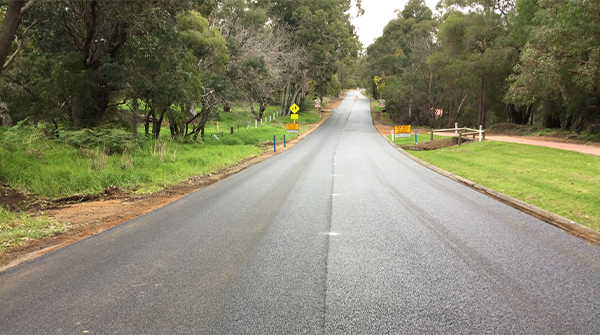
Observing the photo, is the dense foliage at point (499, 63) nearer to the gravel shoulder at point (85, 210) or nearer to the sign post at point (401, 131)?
the sign post at point (401, 131)

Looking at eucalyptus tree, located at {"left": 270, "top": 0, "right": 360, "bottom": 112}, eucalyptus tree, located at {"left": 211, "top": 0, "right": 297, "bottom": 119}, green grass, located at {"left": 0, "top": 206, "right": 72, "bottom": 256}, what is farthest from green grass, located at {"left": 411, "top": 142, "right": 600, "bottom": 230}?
eucalyptus tree, located at {"left": 270, "top": 0, "right": 360, "bottom": 112}

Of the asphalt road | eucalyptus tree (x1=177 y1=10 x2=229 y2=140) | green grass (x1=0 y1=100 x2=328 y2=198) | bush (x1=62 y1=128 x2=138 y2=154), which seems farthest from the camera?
eucalyptus tree (x1=177 y1=10 x2=229 y2=140)

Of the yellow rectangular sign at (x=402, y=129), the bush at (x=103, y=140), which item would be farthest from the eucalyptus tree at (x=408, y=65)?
the bush at (x=103, y=140)

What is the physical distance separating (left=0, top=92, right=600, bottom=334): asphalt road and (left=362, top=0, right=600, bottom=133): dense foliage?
57.8 ft

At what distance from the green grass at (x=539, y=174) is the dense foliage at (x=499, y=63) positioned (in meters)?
5.94

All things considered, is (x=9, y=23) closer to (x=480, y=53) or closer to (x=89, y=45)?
(x=89, y=45)

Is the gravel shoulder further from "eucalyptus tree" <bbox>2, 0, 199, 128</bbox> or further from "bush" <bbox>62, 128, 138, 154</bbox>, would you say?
"eucalyptus tree" <bbox>2, 0, 199, 128</bbox>

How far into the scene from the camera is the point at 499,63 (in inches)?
1188

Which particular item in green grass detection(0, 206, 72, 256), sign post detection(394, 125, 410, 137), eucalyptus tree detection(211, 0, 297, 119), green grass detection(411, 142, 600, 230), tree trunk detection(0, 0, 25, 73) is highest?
eucalyptus tree detection(211, 0, 297, 119)

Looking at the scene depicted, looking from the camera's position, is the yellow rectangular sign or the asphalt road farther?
the yellow rectangular sign

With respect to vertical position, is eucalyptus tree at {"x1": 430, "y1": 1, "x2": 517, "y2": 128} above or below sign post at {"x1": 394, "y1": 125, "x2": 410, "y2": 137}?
above

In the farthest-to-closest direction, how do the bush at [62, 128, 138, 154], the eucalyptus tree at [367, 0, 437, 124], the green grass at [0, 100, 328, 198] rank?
the eucalyptus tree at [367, 0, 437, 124] < the bush at [62, 128, 138, 154] < the green grass at [0, 100, 328, 198]

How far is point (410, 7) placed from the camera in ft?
207

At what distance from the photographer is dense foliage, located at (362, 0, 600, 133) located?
19.5 m
